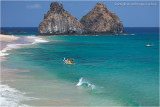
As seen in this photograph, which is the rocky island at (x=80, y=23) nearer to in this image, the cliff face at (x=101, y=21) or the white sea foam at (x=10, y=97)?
the cliff face at (x=101, y=21)

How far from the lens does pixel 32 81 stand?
24781 mm

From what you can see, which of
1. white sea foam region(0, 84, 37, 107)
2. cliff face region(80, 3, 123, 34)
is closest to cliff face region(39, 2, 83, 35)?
cliff face region(80, 3, 123, 34)

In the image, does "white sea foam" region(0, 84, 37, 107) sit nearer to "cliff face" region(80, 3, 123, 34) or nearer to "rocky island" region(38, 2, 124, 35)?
"rocky island" region(38, 2, 124, 35)

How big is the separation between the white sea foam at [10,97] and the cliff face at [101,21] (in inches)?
5996

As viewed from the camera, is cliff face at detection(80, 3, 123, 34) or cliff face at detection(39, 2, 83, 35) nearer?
cliff face at detection(39, 2, 83, 35)

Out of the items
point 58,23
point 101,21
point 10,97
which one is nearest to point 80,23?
point 101,21

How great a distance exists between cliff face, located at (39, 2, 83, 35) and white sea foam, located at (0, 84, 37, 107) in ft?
449

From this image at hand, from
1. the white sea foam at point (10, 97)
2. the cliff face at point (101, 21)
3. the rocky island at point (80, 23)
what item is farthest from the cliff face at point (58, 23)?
the white sea foam at point (10, 97)

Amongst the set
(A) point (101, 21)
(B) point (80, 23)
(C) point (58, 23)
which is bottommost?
(B) point (80, 23)

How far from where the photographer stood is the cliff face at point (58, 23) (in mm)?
157375

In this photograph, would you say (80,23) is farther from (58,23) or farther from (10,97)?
(10,97)

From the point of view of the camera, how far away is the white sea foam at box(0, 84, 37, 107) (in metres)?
17.4

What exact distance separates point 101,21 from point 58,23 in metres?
31.1

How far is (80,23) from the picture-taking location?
168 metres
